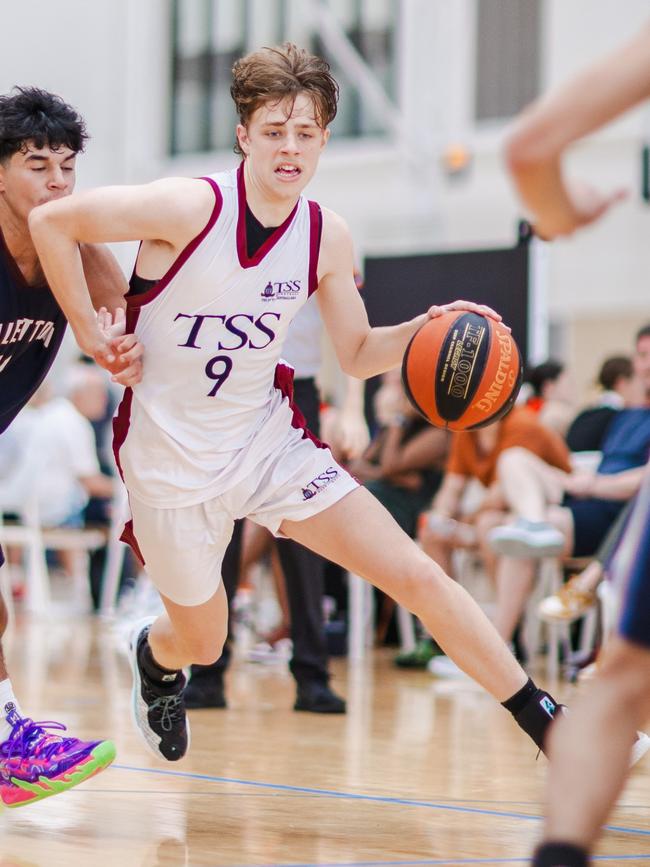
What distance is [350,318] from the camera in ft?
10.9

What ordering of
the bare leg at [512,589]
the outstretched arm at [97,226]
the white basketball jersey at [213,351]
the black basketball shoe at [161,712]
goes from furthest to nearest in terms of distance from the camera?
the bare leg at [512,589]
the black basketball shoe at [161,712]
the white basketball jersey at [213,351]
the outstretched arm at [97,226]

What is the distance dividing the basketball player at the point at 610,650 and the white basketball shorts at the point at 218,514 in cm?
124

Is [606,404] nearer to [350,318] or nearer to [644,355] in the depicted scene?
[644,355]

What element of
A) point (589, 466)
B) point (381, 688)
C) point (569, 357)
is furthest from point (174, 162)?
point (381, 688)

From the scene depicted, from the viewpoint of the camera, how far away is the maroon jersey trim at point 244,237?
3.08 m

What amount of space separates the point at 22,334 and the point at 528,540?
3.44 meters

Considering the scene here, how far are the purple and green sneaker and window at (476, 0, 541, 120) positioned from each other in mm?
11832

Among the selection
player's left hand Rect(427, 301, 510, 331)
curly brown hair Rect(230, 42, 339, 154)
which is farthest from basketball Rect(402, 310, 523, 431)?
curly brown hair Rect(230, 42, 339, 154)

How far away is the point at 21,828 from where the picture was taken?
3.05m

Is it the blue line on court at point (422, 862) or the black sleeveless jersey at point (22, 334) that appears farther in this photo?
the black sleeveless jersey at point (22, 334)

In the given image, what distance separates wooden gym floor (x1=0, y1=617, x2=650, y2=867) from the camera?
9.23 feet

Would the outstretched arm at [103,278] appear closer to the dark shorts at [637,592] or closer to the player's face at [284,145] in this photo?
the player's face at [284,145]

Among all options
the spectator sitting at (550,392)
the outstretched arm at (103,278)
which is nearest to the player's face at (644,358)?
the spectator sitting at (550,392)

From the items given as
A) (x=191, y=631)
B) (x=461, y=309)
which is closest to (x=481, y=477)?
(x=461, y=309)
